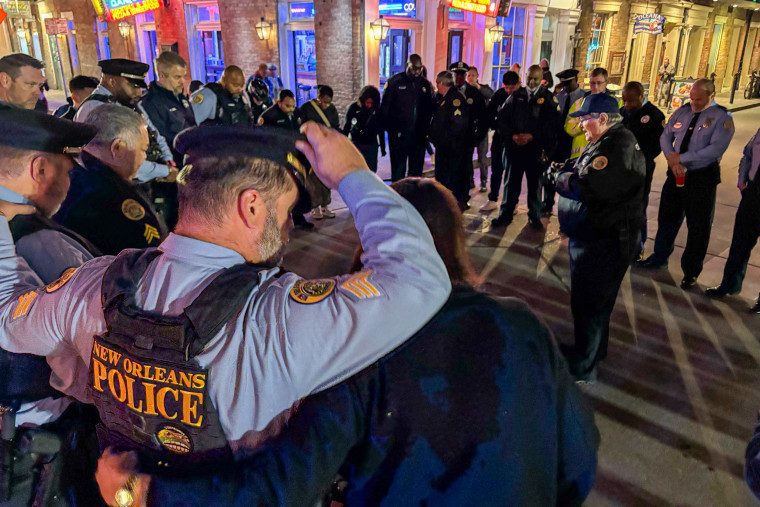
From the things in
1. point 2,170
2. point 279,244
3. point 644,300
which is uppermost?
point 2,170

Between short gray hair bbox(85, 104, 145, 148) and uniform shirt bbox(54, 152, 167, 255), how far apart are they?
0.34 feet

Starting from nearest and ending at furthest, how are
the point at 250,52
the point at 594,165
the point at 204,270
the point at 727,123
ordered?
the point at 204,270 < the point at 594,165 < the point at 727,123 < the point at 250,52

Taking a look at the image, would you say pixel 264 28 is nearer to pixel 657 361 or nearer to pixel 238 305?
pixel 657 361

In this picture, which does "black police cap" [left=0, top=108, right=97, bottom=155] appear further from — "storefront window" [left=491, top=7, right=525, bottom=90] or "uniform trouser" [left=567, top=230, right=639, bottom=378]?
"storefront window" [left=491, top=7, right=525, bottom=90]

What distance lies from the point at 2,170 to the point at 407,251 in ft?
4.50

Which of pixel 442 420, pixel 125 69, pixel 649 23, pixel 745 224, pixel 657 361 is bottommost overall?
pixel 657 361

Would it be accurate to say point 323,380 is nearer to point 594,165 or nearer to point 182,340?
point 182,340

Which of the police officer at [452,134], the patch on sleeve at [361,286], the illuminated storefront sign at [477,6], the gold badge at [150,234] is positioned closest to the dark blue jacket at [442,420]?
the patch on sleeve at [361,286]

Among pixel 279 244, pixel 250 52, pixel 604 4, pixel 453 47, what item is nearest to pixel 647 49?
pixel 604 4

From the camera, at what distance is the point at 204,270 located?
3.91ft

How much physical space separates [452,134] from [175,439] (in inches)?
263

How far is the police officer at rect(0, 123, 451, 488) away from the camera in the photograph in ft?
3.59

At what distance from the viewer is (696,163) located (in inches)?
195

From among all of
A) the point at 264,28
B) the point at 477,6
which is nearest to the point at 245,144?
the point at 477,6
